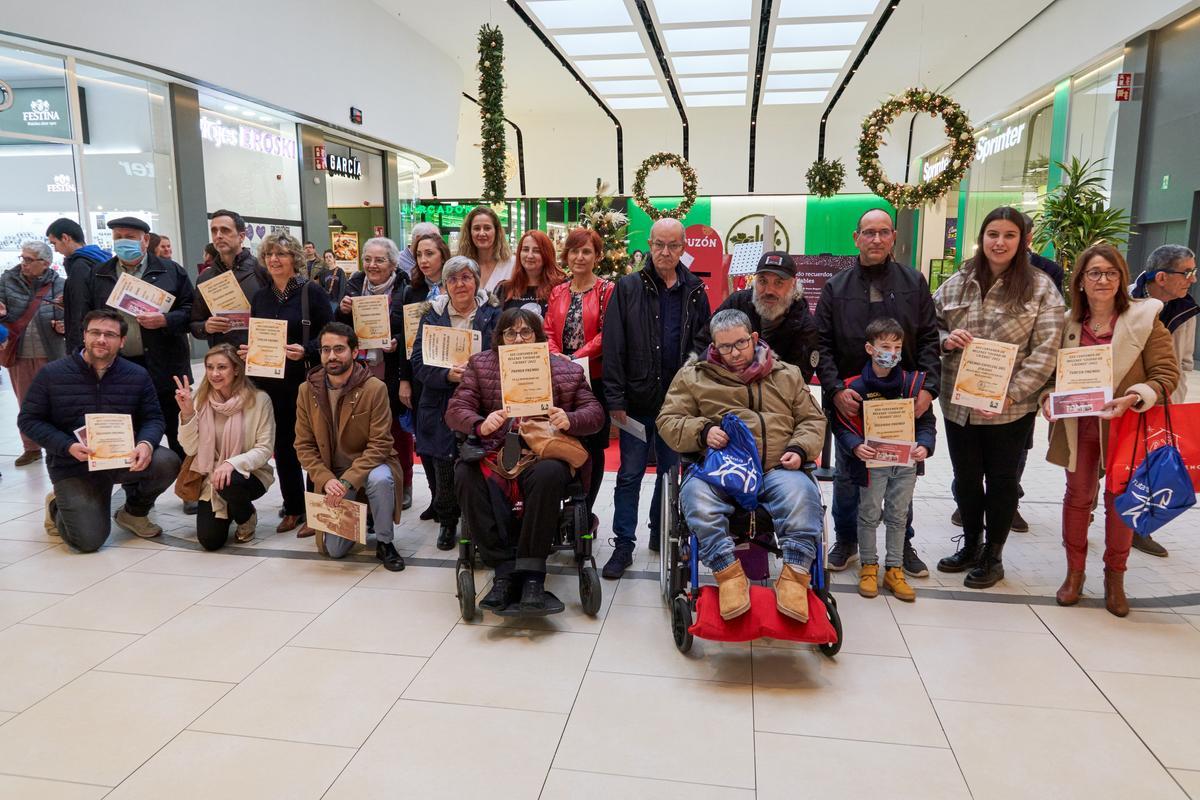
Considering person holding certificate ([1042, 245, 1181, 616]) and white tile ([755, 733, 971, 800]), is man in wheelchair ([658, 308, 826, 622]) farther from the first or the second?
person holding certificate ([1042, 245, 1181, 616])

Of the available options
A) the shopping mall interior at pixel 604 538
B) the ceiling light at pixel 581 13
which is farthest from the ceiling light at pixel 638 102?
the shopping mall interior at pixel 604 538

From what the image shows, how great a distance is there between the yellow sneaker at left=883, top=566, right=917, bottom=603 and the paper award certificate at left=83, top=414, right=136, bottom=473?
12.2 ft

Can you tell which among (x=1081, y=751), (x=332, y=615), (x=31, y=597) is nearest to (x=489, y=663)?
(x=332, y=615)

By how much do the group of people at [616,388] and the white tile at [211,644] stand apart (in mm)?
660

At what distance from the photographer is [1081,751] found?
2.22m

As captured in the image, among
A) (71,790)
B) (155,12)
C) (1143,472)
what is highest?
(155,12)

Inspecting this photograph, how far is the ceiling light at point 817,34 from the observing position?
469 inches

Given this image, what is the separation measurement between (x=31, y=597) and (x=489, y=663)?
2164 mm

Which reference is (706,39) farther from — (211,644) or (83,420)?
(211,644)

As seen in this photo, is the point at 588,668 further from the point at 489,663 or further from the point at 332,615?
the point at 332,615

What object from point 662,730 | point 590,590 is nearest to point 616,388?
point 590,590

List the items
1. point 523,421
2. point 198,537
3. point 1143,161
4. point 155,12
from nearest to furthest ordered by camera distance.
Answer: point 523,421 → point 198,537 → point 155,12 → point 1143,161

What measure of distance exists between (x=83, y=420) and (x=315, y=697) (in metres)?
2.28

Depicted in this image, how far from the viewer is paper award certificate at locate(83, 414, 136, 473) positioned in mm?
3686
